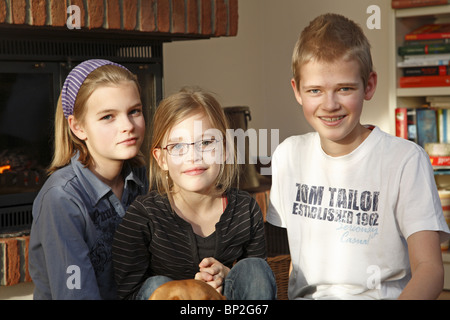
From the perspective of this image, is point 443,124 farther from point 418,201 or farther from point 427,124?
A: point 418,201

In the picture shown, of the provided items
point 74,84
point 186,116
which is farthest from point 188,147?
point 74,84

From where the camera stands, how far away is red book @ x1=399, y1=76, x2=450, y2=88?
2898mm

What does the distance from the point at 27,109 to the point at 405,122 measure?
5.49 feet

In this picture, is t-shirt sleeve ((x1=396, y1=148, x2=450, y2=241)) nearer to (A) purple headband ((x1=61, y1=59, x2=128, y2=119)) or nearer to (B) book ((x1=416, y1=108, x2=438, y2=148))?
(A) purple headband ((x1=61, y1=59, x2=128, y2=119))

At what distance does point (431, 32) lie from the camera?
293cm

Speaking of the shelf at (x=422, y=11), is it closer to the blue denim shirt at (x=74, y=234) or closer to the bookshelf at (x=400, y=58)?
the bookshelf at (x=400, y=58)

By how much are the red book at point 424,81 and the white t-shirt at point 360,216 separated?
173cm

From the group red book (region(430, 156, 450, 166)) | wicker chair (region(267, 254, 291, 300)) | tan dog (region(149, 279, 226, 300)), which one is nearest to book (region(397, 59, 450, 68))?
red book (region(430, 156, 450, 166))

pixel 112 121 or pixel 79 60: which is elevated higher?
pixel 79 60

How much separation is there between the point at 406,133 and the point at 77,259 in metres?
2.04

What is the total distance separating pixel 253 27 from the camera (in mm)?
3439

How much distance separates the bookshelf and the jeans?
1.87m
